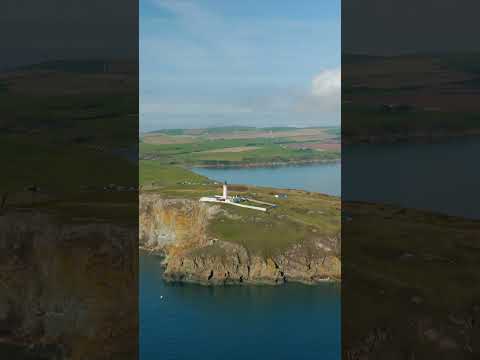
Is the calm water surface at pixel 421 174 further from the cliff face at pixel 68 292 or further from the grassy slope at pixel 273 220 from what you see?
the grassy slope at pixel 273 220

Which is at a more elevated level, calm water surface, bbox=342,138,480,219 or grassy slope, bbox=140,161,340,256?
calm water surface, bbox=342,138,480,219

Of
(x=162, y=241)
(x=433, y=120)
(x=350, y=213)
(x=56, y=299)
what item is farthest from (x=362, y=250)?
(x=162, y=241)

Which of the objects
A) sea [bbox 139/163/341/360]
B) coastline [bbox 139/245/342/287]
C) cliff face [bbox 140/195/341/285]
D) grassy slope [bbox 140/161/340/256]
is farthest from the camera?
grassy slope [bbox 140/161/340/256]

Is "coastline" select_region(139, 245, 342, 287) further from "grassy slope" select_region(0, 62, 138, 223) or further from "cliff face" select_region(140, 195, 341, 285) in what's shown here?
"grassy slope" select_region(0, 62, 138, 223)

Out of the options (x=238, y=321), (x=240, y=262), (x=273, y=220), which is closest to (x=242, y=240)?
(x=240, y=262)

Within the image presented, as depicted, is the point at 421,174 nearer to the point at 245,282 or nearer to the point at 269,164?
the point at 245,282

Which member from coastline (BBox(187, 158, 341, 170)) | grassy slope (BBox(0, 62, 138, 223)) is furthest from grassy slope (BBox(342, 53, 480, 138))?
coastline (BBox(187, 158, 341, 170))
